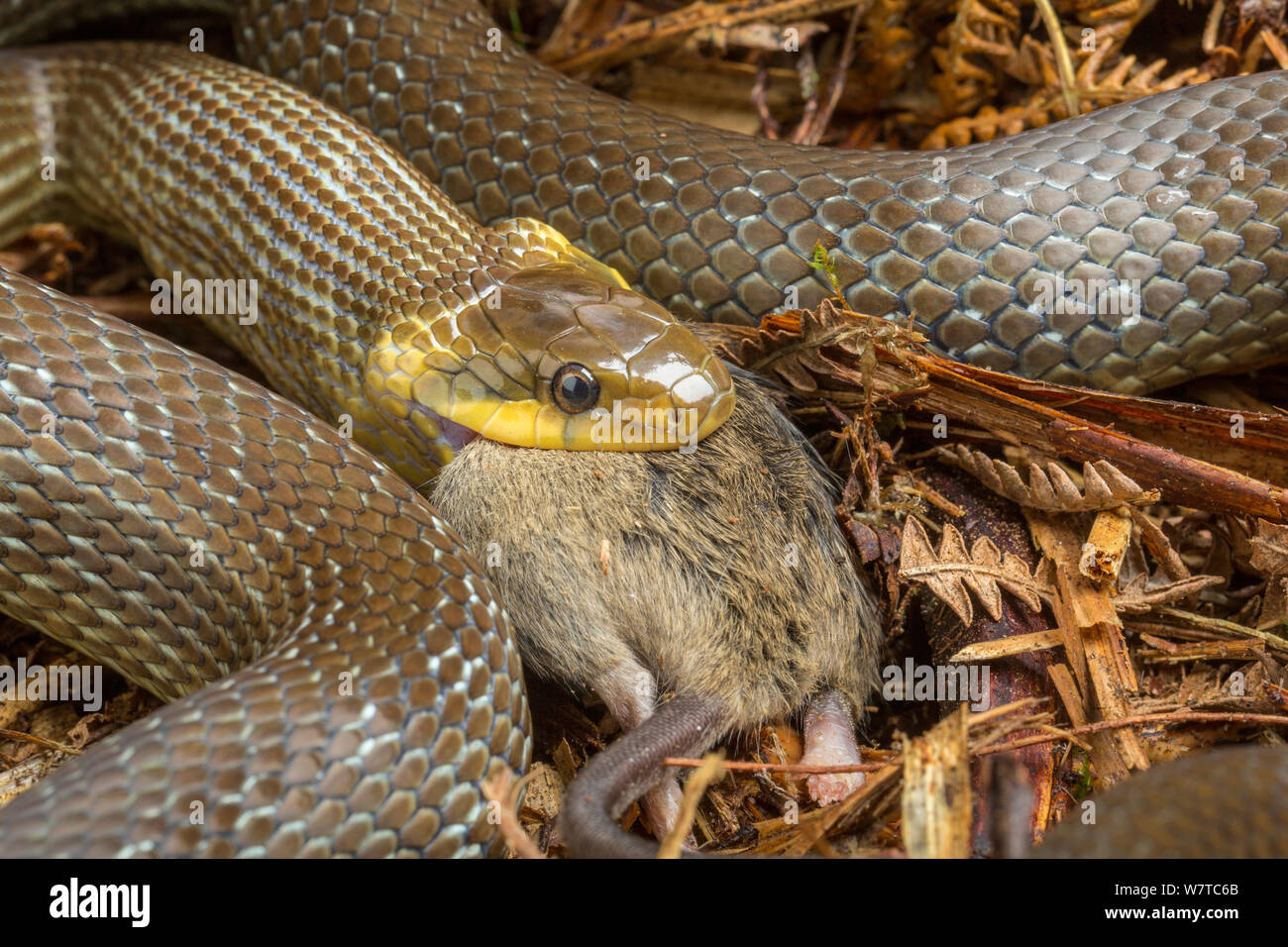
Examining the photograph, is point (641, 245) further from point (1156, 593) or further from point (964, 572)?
point (1156, 593)

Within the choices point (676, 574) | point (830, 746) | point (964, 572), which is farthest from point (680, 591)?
point (964, 572)

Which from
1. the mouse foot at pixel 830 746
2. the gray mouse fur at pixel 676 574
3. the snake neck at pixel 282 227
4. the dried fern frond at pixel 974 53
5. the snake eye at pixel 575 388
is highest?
the dried fern frond at pixel 974 53

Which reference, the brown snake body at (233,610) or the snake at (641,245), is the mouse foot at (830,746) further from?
the snake at (641,245)

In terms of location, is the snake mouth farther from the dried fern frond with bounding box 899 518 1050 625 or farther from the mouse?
the dried fern frond with bounding box 899 518 1050 625

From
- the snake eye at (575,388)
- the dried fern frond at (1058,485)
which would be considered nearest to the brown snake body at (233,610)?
the snake eye at (575,388)

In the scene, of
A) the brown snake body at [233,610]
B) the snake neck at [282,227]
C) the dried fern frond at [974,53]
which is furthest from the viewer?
the dried fern frond at [974,53]

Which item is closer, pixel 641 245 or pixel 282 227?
pixel 282 227
